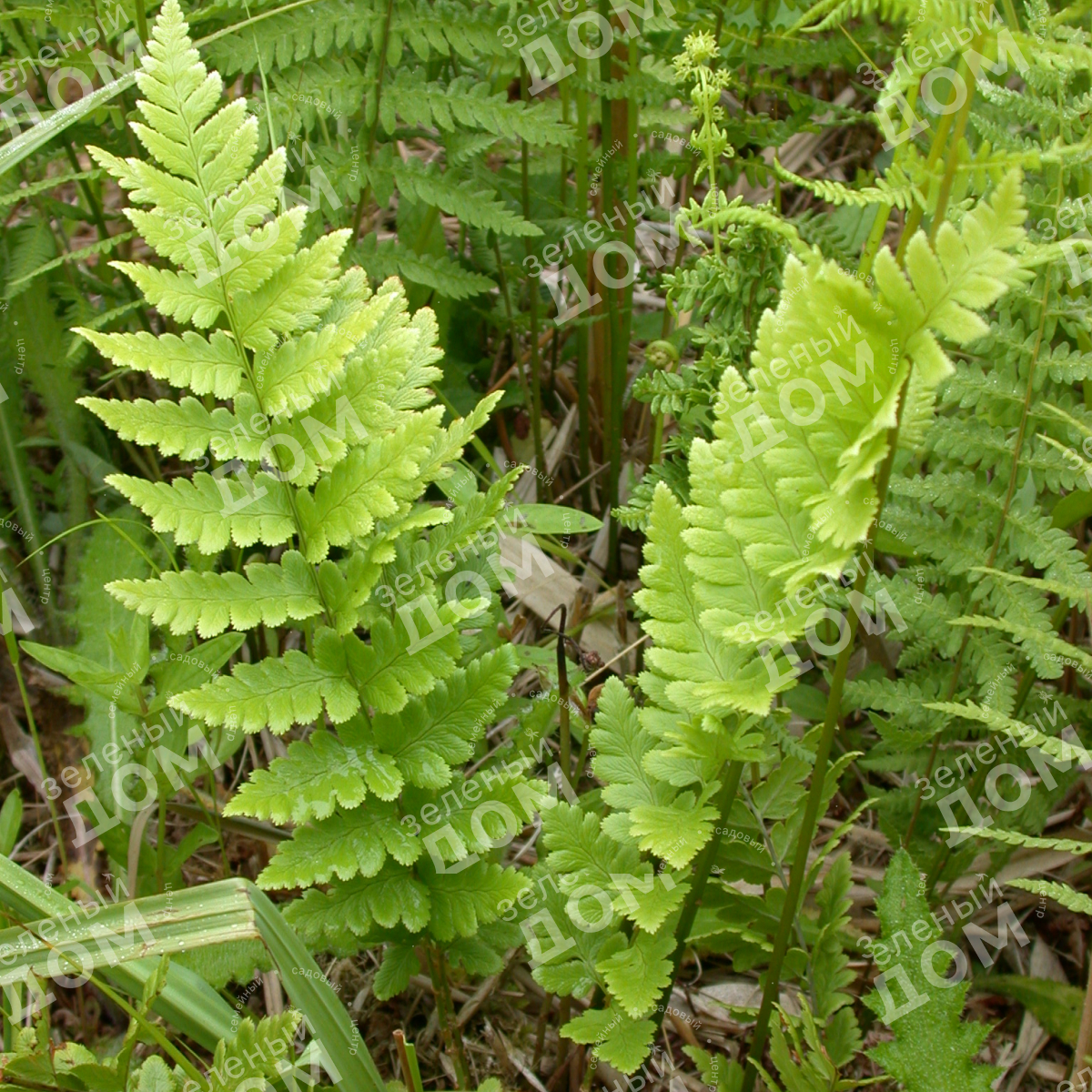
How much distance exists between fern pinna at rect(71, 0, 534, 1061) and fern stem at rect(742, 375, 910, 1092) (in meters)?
0.37

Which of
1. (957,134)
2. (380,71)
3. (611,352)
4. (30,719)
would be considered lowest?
(30,719)

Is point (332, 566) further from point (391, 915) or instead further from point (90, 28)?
point (90, 28)

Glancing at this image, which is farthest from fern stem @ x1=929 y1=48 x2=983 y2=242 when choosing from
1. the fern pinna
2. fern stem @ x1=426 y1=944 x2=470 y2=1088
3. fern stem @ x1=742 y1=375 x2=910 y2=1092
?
fern stem @ x1=426 y1=944 x2=470 y2=1088

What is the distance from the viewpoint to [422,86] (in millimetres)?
2240

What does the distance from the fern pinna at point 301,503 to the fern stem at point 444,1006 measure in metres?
0.15

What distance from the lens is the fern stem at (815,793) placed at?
1114mm

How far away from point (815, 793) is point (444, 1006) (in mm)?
702

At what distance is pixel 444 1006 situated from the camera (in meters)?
1.65

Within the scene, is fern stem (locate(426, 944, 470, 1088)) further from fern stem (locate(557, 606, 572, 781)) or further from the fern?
the fern

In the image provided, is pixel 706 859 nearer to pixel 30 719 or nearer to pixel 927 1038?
pixel 927 1038

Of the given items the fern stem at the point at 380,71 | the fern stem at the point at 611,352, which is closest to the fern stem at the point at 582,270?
the fern stem at the point at 611,352

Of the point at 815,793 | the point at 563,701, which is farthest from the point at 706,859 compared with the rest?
the point at 563,701

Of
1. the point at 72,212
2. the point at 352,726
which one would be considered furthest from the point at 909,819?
the point at 72,212

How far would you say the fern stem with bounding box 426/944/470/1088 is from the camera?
1632mm
